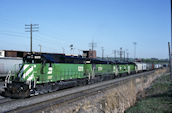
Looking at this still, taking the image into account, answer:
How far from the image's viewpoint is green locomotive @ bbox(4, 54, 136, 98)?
36.0 ft

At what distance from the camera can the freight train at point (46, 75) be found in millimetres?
10984

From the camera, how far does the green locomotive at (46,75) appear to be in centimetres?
1098

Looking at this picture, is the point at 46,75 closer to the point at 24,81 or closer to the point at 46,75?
the point at 46,75

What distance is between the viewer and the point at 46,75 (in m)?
12.4

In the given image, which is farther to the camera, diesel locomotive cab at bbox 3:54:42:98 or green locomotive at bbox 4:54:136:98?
green locomotive at bbox 4:54:136:98

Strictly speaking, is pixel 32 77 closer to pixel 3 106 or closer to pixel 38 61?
pixel 38 61

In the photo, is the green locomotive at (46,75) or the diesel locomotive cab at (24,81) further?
the green locomotive at (46,75)

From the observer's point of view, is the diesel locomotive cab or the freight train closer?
the diesel locomotive cab

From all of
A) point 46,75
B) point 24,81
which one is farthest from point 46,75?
point 24,81

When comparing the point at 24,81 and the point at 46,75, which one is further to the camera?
the point at 46,75

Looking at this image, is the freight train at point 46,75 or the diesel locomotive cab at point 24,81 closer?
the diesel locomotive cab at point 24,81

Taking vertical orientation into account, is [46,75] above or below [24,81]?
above

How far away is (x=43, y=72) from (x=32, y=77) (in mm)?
953

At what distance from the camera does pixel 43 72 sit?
39.6 feet
